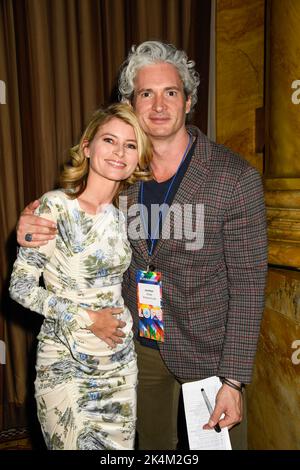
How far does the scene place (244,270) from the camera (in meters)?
1.52

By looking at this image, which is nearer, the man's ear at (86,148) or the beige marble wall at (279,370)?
the man's ear at (86,148)

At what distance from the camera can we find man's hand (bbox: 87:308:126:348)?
1.39 m

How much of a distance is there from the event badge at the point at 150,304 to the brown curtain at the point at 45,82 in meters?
1.02

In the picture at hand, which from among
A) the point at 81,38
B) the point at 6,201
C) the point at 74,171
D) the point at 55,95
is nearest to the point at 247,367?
the point at 74,171

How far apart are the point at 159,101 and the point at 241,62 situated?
3.02 ft

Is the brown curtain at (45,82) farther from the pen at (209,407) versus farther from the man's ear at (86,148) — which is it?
the pen at (209,407)

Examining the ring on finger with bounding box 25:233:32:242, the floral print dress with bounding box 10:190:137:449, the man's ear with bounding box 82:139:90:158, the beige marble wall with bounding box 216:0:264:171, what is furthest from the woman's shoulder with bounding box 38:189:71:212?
the beige marble wall with bounding box 216:0:264:171

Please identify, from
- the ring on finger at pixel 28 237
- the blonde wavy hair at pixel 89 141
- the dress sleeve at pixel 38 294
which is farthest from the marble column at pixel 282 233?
the ring on finger at pixel 28 237

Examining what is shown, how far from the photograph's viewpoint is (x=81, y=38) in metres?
2.35

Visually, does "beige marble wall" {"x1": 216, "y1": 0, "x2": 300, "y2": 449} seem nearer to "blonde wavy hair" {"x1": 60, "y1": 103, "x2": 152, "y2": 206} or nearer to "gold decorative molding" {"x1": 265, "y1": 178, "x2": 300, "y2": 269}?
"gold decorative molding" {"x1": 265, "y1": 178, "x2": 300, "y2": 269}

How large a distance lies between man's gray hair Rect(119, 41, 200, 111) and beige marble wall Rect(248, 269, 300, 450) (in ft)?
2.90

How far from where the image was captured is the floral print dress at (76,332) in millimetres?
1358

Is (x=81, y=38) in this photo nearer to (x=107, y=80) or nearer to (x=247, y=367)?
(x=107, y=80)

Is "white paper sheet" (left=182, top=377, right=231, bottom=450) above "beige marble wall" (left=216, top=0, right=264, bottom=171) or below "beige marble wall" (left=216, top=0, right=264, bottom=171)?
below
